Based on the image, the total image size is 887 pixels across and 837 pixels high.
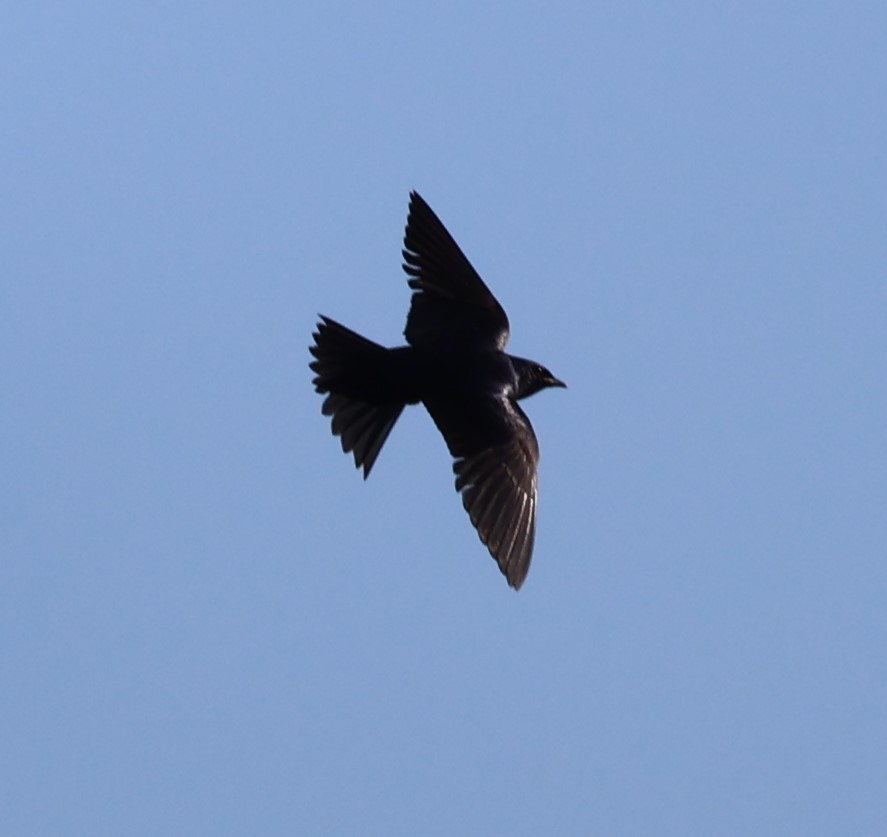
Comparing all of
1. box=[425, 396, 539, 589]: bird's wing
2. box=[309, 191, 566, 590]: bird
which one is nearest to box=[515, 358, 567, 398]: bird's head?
box=[309, 191, 566, 590]: bird

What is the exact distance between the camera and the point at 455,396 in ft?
47.1

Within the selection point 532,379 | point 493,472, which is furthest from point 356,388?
point 532,379

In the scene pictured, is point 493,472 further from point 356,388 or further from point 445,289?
point 445,289

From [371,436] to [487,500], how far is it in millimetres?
886

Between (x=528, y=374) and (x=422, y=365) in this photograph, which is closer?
(x=422, y=365)

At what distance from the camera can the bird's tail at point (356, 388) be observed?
14.1m

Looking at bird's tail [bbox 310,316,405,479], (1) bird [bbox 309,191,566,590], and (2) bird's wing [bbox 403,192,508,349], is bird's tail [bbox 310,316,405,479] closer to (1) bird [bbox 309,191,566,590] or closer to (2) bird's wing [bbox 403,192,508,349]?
(1) bird [bbox 309,191,566,590]

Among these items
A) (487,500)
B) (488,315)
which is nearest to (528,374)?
(488,315)

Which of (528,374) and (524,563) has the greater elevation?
(528,374)

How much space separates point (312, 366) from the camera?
14.3 m

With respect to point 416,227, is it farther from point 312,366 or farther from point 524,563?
point 524,563

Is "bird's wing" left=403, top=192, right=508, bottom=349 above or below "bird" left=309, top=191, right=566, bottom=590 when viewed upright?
above

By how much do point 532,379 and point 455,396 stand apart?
1289 millimetres

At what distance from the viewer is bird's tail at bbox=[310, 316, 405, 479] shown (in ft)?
46.4
